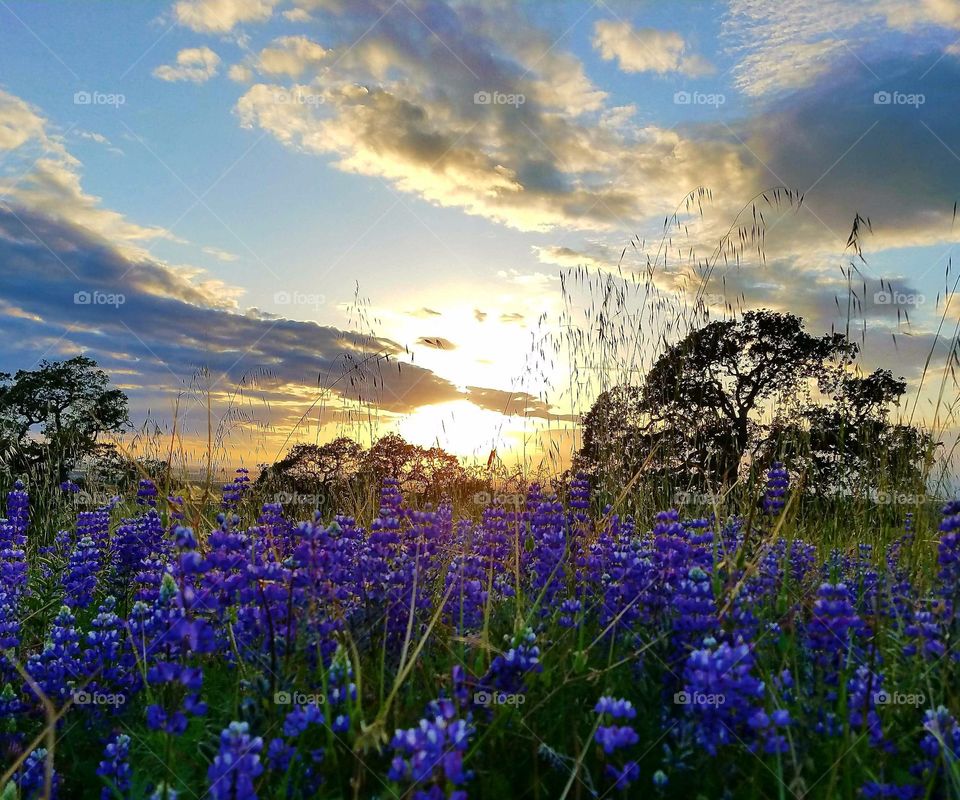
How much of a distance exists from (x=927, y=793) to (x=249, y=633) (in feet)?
8.80

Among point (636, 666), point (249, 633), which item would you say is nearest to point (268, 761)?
point (249, 633)

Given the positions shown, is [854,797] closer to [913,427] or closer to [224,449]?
[913,427]

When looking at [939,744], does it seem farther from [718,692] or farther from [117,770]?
[117,770]

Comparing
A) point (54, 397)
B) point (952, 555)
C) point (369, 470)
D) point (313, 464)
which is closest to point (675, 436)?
point (369, 470)

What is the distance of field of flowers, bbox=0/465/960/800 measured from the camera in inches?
89.7

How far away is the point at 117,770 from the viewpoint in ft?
9.02

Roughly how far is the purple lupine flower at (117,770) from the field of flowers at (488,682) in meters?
0.02

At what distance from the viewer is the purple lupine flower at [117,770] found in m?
2.71

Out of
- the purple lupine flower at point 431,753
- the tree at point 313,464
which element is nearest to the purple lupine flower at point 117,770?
the purple lupine flower at point 431,753

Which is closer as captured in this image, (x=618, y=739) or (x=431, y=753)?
(x=431, y=753)

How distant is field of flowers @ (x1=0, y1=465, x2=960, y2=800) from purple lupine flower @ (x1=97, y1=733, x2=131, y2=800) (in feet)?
0.06

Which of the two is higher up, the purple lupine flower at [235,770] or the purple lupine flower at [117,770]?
the purple lupine flower at [235,770]

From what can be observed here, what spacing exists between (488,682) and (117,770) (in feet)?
4.85

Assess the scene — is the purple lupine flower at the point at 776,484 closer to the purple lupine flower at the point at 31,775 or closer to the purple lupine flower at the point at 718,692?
the purple lupine flower at the point at 718,692
